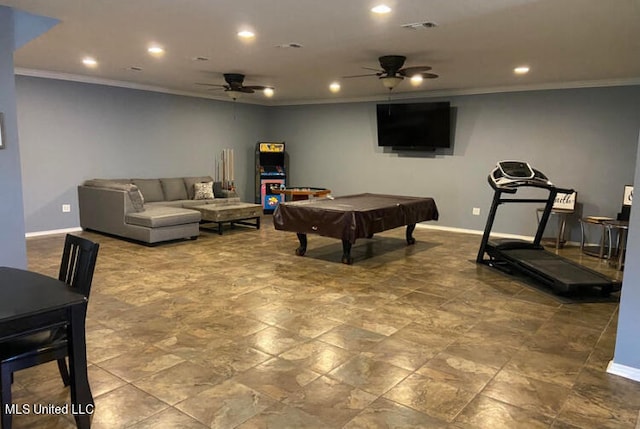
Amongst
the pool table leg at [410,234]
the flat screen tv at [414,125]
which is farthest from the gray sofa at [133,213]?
the flat screen tv at [414,125]

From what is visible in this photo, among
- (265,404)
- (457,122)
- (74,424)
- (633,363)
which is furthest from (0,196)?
(457,122)

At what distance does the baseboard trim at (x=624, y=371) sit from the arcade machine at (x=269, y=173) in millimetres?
7374

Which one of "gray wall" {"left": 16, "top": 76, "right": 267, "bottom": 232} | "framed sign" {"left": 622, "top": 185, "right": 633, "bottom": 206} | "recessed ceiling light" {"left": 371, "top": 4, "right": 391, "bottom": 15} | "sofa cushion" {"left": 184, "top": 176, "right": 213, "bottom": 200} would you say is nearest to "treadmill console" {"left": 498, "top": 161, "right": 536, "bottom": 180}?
"framed sign" {"left": 622, "top": 185, "right": 633, "bottom": 206}

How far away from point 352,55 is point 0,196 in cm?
375

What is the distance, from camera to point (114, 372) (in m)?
2.73

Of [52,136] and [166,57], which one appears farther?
[52,136]

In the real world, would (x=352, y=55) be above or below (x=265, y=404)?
above

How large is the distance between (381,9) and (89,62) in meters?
4.33

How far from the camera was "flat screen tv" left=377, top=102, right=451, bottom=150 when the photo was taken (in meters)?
7.91

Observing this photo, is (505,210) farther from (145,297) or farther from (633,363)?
(145,297)

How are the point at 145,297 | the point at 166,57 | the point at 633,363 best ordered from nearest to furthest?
1. the point at 633,363
2. the point at 145,297
3. the point at 166,57

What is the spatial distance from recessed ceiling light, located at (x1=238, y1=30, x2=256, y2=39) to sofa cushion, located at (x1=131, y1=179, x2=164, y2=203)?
4.20 metres

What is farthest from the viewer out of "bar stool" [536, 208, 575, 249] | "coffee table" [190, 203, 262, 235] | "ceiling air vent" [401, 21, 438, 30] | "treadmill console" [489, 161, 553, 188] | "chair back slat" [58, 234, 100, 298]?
"coffee table" [190, 203, 262, 235]

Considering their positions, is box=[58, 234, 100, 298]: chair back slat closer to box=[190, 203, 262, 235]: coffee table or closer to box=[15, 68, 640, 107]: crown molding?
box=[190, 203, 262, 235]: coffee table
